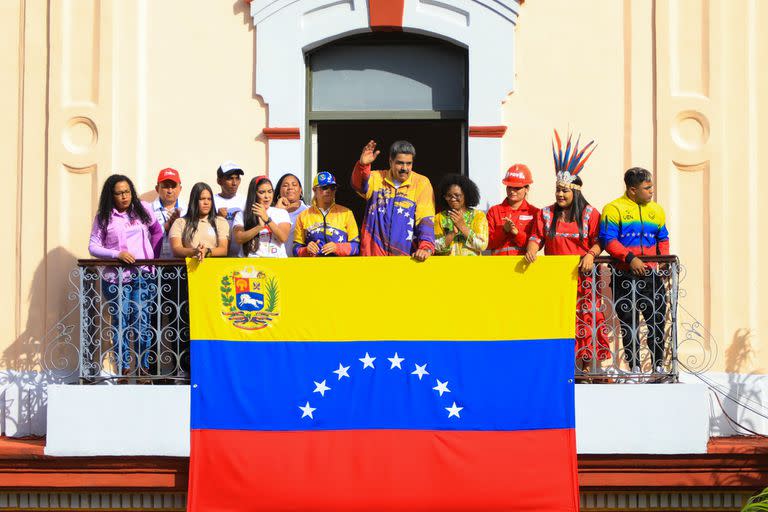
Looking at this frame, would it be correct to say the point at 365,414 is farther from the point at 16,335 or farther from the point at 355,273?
the point at 16,335

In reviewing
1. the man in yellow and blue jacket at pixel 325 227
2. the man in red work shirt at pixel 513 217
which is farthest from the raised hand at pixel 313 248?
the man in red work shirt at pixel 513 217

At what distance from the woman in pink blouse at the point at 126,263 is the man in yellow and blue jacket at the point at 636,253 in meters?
3.60

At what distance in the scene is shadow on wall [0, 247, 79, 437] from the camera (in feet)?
37.1

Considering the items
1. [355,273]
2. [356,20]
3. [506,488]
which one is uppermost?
[356,20]

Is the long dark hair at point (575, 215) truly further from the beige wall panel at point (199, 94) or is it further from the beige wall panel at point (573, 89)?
the beige wall panel at point (199, 94)

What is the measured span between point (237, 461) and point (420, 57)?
411cm

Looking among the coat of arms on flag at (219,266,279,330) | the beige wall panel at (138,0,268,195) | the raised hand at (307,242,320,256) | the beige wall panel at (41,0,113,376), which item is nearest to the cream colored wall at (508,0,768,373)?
the raised hand at (307,242,320,256)

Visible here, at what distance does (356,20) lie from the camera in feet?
38.4

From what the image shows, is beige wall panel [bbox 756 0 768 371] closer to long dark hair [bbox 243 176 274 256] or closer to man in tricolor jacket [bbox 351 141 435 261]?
man in tricolor jacket [bbox 351 141 435 261]

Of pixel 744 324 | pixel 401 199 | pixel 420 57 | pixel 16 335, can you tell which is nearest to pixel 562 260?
pixel 401 199

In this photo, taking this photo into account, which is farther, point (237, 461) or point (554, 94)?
point (554, 94)

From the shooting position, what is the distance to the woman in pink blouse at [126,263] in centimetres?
1045

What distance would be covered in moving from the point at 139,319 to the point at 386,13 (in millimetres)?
3502

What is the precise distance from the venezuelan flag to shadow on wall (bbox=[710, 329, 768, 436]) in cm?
172
